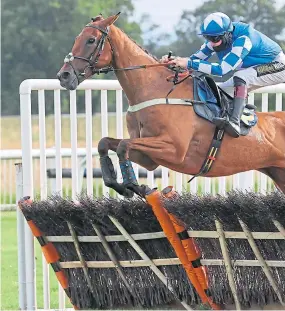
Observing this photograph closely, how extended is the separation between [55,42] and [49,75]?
165 cm

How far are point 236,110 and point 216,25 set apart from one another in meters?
0.62

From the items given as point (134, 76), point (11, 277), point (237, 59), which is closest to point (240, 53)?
point (237, 59)

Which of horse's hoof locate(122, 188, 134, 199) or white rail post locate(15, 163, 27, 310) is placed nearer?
horse's hoof locate(122, 188, 134, 199)

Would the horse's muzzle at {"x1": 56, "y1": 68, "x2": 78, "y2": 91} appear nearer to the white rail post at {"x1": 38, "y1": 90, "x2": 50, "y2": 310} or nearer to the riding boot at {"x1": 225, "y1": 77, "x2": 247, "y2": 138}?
the white rail post at {"x1": 38, "y1": 90, "x2": 50, "y2": 310}

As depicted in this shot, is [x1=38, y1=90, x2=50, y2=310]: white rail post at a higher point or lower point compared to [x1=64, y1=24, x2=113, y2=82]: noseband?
lower

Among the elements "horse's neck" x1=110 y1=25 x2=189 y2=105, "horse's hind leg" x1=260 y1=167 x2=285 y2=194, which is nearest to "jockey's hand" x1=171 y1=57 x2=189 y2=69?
"horse's neck" x1=110 y1=25 x2=189 y2=105

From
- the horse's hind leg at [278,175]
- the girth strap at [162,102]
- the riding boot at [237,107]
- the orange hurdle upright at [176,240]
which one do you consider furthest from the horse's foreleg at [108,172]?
the horse's hind leg at [278,175]

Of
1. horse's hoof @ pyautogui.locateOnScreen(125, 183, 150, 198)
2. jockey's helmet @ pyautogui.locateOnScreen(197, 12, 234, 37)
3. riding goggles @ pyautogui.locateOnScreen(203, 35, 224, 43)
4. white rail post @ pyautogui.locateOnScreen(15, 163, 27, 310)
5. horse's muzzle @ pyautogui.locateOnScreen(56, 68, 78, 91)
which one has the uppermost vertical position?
jockey's helmet @ pyautogui.locateOnScreen(197, 12, 234, 37)

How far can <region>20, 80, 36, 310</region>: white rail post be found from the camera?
7648mm

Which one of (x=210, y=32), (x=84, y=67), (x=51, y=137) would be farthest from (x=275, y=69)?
(x=51, y=137)

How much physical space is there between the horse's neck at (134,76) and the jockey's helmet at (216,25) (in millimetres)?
417

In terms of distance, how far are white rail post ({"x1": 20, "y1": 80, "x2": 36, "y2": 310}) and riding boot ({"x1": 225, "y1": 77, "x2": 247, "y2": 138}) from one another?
4.80 feet

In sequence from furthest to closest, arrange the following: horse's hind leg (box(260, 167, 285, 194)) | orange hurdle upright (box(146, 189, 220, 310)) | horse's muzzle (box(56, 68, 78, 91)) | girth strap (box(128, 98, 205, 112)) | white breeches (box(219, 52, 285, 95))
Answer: horse's hind leg (box(260, 167, 285, 194)) → white breeches (box(219, 52, 285, 95)) → girth strap (box(128, 98, 205, 112)) → horse's muzzle (box(56, 68, 78, 91)) → orange hurdle upright (box(146, 189, 220, 310))

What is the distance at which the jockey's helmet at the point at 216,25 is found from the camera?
23.9 ft
